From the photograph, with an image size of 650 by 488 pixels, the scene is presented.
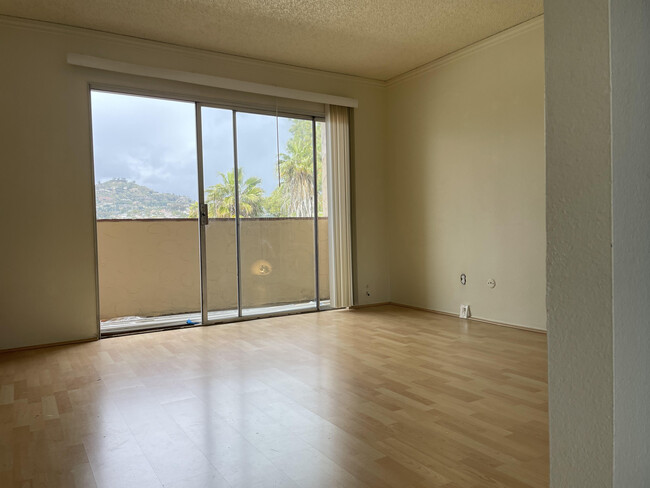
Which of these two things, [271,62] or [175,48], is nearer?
[175,48]

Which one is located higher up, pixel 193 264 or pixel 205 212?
pixel 205 212

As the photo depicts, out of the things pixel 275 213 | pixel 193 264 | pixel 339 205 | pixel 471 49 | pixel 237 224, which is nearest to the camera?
pixel 471 49

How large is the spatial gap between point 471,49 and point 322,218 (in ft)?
8.20

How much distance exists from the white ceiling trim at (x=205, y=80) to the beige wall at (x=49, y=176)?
117mm

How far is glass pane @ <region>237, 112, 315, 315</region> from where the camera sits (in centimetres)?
543

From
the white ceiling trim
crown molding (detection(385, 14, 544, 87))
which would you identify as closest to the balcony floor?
the white ceiling trim

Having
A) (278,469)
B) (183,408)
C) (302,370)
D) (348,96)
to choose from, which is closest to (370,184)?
(348,96)

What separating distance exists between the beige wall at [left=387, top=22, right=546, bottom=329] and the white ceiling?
435 mm

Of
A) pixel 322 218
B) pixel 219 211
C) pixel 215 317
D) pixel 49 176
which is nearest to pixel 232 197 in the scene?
pixel 219 211

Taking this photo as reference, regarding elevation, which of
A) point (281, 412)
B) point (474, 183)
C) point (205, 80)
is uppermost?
point (205, 80)

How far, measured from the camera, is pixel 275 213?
221 inches

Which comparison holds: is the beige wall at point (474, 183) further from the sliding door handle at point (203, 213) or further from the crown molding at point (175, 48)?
the sliding door handle at point (203, 213)

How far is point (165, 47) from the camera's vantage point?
491 cm

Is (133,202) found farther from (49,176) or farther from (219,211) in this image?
(49,176)
